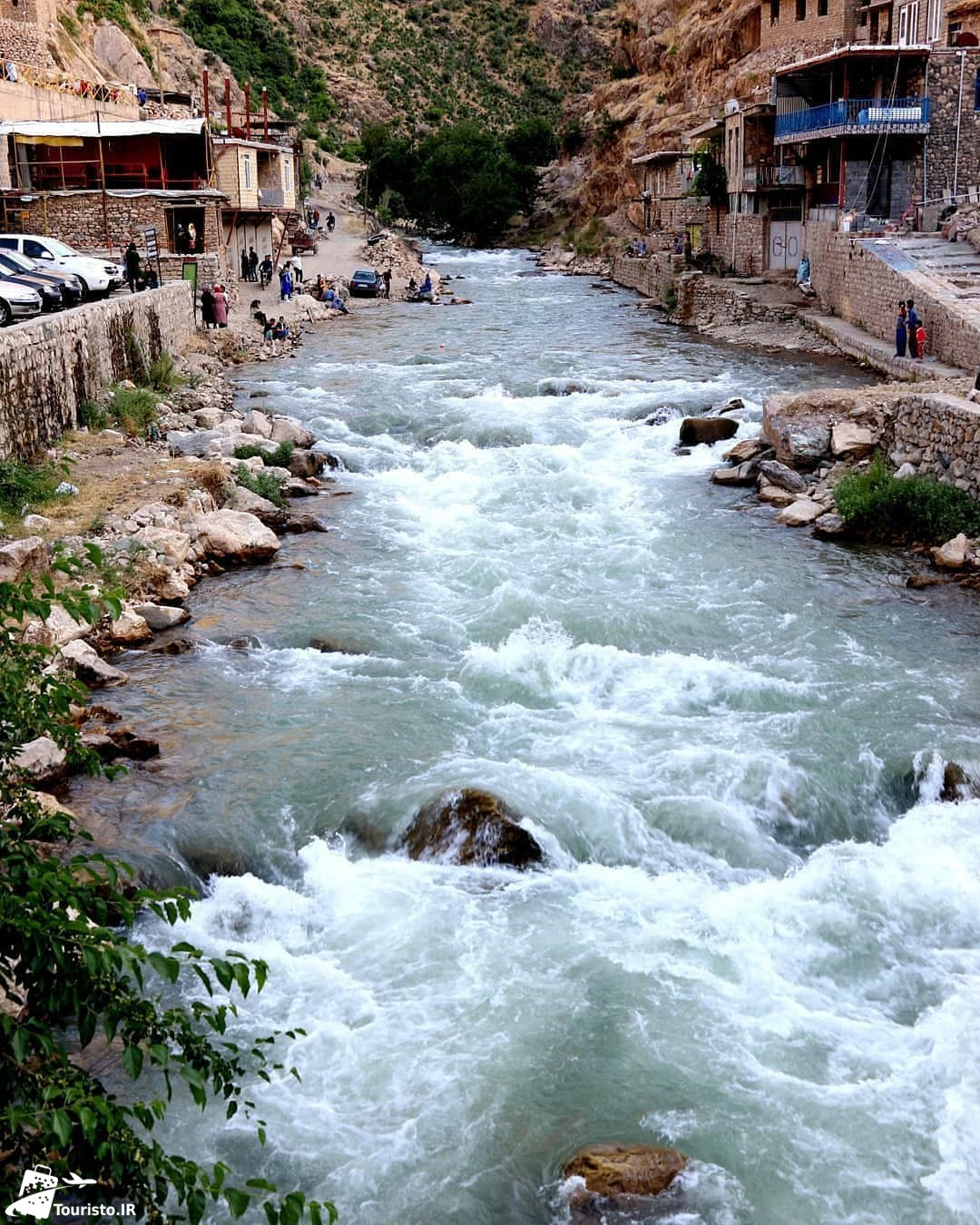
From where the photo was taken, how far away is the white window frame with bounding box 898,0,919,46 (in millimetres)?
45938

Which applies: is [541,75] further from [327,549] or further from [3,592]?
[3,592]

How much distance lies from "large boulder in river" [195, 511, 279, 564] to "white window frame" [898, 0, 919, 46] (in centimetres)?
3809

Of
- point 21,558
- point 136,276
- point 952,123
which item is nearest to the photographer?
point 21,558


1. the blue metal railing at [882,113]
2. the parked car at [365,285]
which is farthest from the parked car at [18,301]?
the parked car at [365,285]

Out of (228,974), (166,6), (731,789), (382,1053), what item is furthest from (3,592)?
(166,6)

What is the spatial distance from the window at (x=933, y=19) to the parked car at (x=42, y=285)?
1296 inches

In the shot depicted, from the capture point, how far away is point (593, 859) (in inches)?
408

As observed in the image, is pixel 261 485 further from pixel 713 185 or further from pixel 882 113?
pixel 713 185

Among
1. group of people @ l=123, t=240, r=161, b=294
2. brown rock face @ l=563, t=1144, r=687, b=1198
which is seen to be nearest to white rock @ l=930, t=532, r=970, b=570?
brown rock face @ l=563, t=1144, r=687, b=1198

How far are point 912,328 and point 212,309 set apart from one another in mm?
17893

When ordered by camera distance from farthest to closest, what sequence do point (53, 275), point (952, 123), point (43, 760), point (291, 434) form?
point (952, 123)
point (53, 275)
point (291, 434)
point (43, 760)

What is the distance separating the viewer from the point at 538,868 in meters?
10.2

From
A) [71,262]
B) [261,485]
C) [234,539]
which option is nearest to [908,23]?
[71,262]
